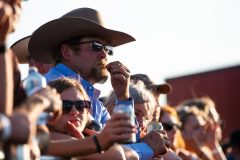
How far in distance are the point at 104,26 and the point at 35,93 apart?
2902mm

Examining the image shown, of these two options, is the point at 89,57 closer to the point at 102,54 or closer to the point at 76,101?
the point at 102,54

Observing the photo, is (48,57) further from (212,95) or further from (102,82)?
(212,95)

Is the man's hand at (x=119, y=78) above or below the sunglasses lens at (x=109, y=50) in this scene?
above

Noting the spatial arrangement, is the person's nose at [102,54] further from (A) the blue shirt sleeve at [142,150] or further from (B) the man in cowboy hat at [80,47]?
(A) the blue shirt sleeve at [142,150]

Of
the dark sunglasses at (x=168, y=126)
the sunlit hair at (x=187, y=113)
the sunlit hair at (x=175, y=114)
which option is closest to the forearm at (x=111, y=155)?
the sunlit hair at (x=175, y=114)

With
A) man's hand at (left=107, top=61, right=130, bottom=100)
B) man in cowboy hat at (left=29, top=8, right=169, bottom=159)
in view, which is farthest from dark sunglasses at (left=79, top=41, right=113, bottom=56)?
man's hand at (left=107, top=61, right=130, bottom=100)

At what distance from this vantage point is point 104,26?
21.6ft

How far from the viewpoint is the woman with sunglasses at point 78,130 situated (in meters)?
4.18

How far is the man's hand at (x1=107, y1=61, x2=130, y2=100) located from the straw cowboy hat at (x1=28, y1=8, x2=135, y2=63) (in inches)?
39.2

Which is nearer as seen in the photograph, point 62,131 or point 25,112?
point 25,112

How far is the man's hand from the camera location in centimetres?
550

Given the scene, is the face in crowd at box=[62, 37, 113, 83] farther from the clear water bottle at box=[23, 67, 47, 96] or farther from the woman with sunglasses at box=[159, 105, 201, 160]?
the clear water bottle at box=[23, 67, 47, 96]

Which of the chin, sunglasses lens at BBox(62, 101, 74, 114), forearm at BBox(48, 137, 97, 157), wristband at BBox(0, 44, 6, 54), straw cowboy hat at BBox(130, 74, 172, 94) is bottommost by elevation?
straw cowboy hat at BBox(130, 74, 172, 94)

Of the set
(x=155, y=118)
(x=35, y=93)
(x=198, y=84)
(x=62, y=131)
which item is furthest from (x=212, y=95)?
(x=35, y=93)
